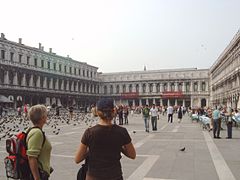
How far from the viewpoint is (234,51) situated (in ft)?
161

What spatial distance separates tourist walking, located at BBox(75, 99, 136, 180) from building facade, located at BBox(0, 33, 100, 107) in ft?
183

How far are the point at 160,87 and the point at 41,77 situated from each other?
143ft

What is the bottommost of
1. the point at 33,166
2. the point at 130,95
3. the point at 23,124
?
the point at 23,124

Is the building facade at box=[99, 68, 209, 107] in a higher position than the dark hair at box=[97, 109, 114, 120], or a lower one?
higher

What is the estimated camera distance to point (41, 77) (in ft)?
230

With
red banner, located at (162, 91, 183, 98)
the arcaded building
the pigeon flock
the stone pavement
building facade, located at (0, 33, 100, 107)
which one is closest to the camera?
the stone pavement

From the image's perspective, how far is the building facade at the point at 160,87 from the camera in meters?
97.5

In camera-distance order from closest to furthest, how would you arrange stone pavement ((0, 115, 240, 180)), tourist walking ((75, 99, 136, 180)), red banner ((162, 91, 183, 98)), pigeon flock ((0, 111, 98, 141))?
tourist walking ((75, 99, 136, 180)), stone pavement ((0, 115, 240, 180)), pigeon flock ((0, 111, 98, 141)), red banner ((162, 91, 183, 98))

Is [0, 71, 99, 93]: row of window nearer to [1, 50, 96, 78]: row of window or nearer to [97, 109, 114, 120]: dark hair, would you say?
[1, 50, 96, 78]: row of window

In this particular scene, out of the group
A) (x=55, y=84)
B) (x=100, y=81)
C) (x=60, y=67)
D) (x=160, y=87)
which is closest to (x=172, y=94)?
(x=160, y=87)

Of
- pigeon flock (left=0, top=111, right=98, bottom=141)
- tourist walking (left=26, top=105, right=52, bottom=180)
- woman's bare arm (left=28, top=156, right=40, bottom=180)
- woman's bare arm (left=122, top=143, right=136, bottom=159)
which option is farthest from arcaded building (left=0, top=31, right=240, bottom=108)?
woman's bare arm (left=28, top=156, right=40, bottom=180)

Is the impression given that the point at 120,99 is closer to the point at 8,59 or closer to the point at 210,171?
the point at 8,59

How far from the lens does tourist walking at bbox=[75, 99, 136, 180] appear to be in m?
3.40

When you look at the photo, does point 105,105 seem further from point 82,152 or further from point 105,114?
point 82,152
